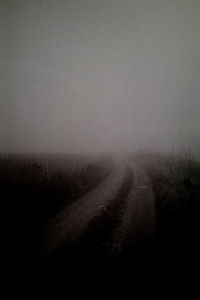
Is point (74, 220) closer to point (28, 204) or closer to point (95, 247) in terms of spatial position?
point (28, 204)

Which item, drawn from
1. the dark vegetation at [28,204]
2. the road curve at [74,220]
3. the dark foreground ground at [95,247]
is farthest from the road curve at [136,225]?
the dark vegetation at [28,204]

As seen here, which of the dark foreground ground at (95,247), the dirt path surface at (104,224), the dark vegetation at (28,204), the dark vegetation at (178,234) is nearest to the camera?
the dark foreground ground at (95,247)

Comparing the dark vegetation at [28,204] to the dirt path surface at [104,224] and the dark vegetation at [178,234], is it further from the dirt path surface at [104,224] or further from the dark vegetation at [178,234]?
the dark vegetation at [178,234]

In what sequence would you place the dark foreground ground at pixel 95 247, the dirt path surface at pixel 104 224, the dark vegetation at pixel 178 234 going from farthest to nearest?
the dirt path surface at pixel 104 224 → the dark vegetation at pixel 178 234 → the dark foreground ground at pixel 95 247

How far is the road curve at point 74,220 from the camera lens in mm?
6945

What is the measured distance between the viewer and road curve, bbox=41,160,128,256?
6945 millimetres

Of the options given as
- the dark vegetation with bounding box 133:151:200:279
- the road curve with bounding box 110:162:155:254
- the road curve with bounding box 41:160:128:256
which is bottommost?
the road curve with bounding box 41:160:128:256

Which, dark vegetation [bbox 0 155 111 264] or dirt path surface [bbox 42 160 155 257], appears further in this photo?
dark vegetation [bbox 0 155 111 264]

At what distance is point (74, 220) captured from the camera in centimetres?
905

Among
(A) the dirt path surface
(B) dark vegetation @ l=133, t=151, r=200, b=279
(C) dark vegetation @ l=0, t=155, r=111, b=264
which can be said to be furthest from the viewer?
(C) dark vegetation @ l=0, t=155, r=111, b=264

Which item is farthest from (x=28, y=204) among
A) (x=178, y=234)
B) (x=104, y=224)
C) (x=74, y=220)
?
(x=178, y=234)

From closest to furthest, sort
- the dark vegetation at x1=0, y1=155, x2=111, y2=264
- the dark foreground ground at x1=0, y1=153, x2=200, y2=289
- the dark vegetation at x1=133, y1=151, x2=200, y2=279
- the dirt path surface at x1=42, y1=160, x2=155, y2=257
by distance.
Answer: the dark foreground ground at x1=0, y1=153, x2=200, y2=289 < the dark vegetation at x1=133, y1=151, x2=200, y2=279 < the dirt path surface at x1=42, y1=160, x2=155, y2=257 < the dark vegetation at x1=0, y1=155, x2=111, y2=264

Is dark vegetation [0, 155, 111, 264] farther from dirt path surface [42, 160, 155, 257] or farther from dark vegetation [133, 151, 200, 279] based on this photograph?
dark vegetation [133, 151, 200, 279]

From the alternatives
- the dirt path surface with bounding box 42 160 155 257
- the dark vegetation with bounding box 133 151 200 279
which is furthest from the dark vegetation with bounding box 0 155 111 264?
the dark vegetation with bounding box 133 151 200 279
